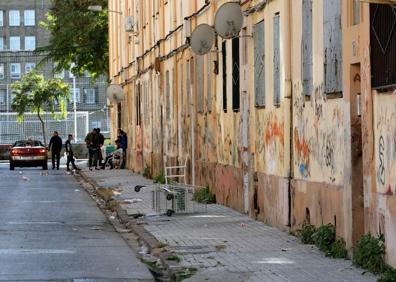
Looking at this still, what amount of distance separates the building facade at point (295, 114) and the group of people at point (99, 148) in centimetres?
1547

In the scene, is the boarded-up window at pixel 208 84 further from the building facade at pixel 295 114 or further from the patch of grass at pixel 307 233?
the patch of grass at pixel 307 233

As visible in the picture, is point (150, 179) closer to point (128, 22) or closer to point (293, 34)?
point (128, 22)

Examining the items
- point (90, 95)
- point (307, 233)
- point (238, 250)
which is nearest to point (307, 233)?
point (307, 233)

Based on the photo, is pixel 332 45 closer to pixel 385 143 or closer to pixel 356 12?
pixel 356 12

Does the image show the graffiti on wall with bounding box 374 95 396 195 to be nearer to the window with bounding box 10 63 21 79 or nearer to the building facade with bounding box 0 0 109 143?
the building facade with bounding box 0 0 109 143

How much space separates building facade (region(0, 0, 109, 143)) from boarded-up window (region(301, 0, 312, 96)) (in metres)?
68.5

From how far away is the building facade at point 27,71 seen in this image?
85969mm

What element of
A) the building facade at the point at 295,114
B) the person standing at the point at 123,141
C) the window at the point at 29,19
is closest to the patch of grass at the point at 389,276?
the building facade at the point at 295,114

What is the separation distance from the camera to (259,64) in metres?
19.7

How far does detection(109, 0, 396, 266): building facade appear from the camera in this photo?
12.5m

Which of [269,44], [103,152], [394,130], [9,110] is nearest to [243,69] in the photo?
[269,44]

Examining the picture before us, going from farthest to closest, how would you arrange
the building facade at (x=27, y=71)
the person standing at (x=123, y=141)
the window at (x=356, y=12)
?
the building facade at (x=27, y=71) → the person standing at (x=123, y=141) → the window at (x=356, y=12)

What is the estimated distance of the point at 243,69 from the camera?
20938 mm

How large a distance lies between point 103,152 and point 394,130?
1669 inches
